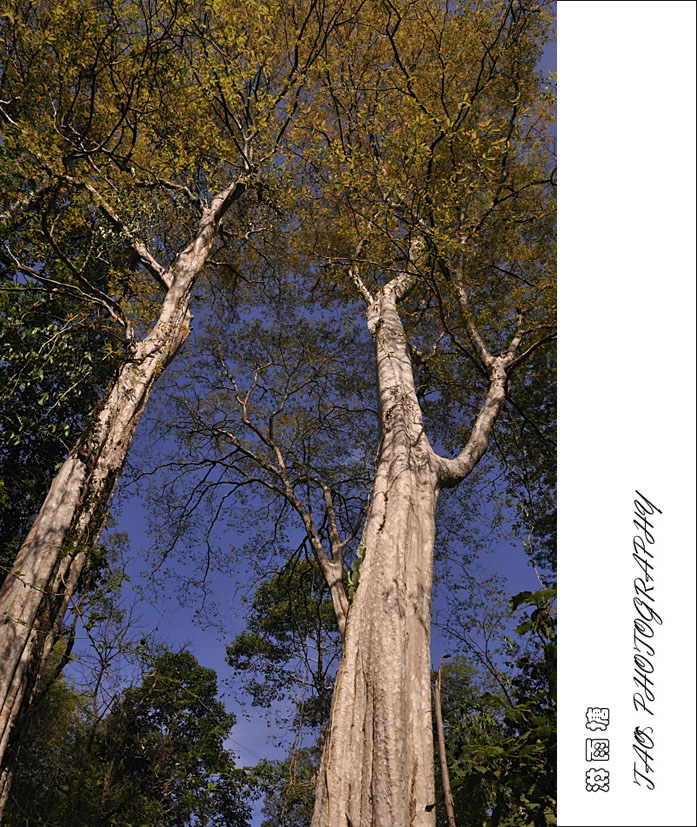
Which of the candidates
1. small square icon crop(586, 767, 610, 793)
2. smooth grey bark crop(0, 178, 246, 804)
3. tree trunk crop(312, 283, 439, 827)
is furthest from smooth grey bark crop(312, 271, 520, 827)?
smooth grey bark crop(0, 178, 246, 804)

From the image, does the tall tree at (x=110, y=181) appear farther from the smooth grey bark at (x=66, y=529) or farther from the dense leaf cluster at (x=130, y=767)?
the dense leaf cluster at (x=130, y=767)

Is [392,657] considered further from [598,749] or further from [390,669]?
[598,749]

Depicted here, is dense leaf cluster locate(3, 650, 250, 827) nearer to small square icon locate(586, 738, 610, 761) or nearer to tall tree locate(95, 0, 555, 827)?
tall tree locate(95, 0, 555, 827)

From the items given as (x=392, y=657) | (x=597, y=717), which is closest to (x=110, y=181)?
(x=392, y=657)

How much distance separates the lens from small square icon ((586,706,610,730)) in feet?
4.35

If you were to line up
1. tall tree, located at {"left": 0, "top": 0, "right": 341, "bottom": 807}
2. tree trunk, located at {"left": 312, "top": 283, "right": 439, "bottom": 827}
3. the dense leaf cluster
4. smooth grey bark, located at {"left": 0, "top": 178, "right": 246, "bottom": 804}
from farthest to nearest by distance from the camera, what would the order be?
the dense leaf cluster < tall tree, located at {"left": 0, "top": 0, "right": 341, "bottom": 807} < smooth grey bark, located at {"left": 0, "top": 178, "right": 246, "bottom": 804} < tree trunk, located at {"left": 312, "top": 283, "right": 439, "bottom": 827}

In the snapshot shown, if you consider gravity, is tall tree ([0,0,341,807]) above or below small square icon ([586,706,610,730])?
above

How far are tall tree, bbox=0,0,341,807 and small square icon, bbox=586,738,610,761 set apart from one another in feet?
10.3

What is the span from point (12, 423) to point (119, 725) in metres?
5.20

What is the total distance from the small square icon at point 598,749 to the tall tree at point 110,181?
315 centimetres

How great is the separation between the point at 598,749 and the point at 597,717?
68 mm

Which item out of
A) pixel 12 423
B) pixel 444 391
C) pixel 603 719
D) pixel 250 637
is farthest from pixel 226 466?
pixel 603 719

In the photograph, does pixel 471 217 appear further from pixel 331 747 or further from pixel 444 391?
pixel 331 747

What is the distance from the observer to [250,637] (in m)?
11.4
